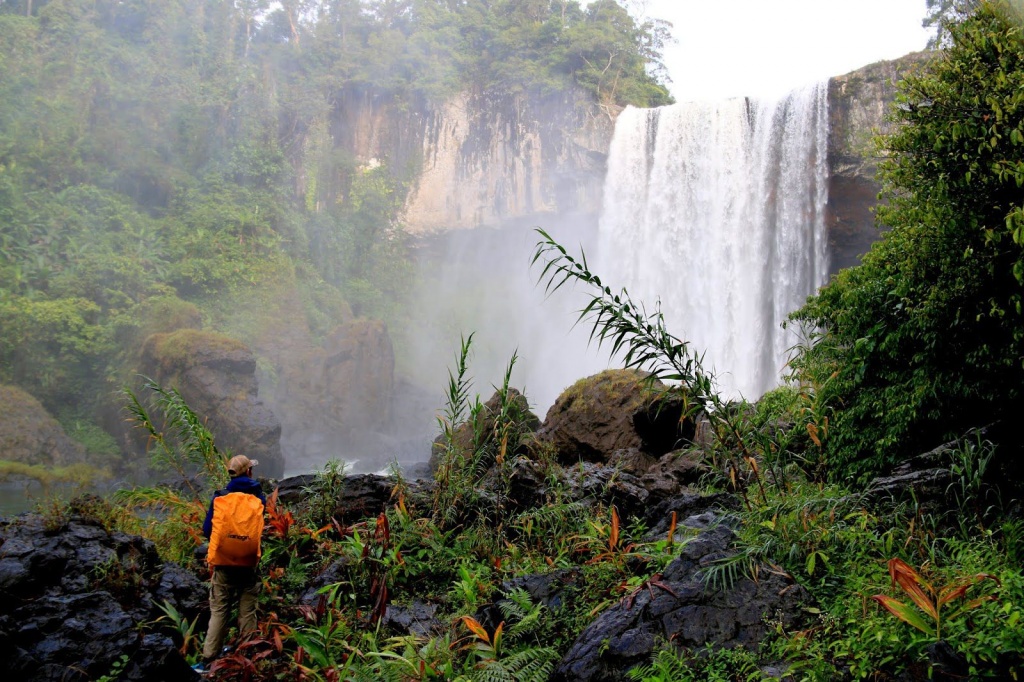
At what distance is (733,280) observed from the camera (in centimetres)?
2475

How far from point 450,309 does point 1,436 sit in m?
20.6

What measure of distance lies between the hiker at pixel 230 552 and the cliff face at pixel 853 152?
72.6ft

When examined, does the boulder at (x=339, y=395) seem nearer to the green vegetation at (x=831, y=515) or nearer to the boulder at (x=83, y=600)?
the green vegetation at (x=831, y=515)

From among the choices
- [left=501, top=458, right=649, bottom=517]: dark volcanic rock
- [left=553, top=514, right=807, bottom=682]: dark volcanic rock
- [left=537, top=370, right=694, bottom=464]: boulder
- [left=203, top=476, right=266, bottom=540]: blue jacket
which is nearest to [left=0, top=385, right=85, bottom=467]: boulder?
[left=537, top=370, right=694, bottom=464]: boulder

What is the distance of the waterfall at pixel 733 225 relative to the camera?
23750 mm

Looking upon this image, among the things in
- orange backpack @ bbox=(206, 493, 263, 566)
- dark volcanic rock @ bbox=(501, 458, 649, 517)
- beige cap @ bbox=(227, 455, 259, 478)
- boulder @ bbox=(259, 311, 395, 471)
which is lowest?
boulder @ bbox=(259, 311, 395, 471)

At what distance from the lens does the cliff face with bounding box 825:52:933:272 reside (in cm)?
2247

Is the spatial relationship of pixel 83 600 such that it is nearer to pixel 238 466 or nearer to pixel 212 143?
pixel 238 466

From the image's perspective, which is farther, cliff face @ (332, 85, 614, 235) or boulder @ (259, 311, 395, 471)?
cliff face @ (332, 85, 614, 235)

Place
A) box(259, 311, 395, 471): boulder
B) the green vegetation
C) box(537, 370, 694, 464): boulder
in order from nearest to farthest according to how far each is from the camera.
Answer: the green vegetation, box(537, 370, 694, 464): boulder, box(259, 311, 395, 471): boulder

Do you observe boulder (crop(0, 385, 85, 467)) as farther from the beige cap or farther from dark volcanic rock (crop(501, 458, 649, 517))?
dark volcanic rock (crop(501, 458, 649, 517))

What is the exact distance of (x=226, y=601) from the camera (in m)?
5.15

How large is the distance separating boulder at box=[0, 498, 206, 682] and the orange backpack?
2.06 feet

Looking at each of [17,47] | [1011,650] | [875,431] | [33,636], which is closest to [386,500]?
[33,636]
